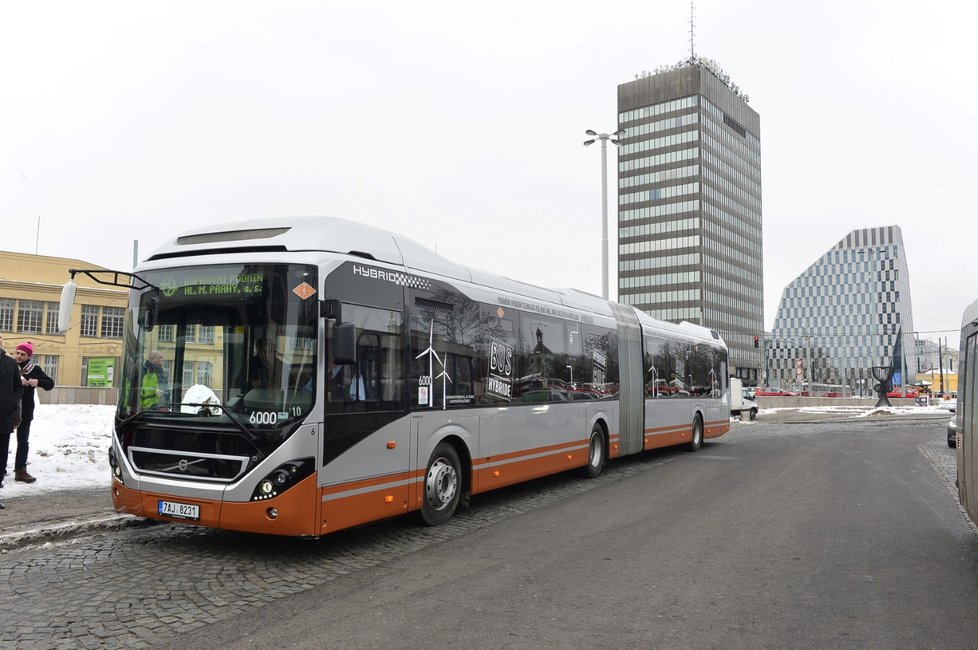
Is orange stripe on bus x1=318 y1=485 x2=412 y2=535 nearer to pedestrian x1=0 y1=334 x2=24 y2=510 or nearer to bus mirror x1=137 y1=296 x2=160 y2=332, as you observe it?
bus mirror x1=137 y1=296 x2=160 y2=332

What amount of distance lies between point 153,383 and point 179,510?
1.19m

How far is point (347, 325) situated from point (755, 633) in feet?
13.0

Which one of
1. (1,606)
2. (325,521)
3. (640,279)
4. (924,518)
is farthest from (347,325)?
(640,279)

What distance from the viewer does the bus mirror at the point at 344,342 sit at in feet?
21.0

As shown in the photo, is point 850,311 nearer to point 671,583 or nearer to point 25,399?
point 671,583

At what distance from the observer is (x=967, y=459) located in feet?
22.2

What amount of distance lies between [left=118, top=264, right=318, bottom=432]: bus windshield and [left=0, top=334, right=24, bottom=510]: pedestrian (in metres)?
2.66

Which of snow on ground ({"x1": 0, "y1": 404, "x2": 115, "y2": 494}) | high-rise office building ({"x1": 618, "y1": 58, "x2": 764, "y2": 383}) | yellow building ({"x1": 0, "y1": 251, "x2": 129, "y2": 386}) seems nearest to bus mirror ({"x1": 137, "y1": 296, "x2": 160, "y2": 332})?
snow on ground ({"x1": 0, "y1": 404, "x2": 115, "y2": 494})

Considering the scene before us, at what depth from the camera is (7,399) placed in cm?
855

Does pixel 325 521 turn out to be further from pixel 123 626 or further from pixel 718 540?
pixel 718 540

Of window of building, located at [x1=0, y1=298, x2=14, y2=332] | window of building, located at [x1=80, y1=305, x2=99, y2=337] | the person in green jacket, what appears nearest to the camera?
the person in green jacket

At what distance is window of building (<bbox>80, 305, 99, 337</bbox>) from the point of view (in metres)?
58.1

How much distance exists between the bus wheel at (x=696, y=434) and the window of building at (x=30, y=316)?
184 feet

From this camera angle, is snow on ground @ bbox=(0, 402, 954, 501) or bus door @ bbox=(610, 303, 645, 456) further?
bus door @ bbox=(610, 303, 645, 456)
